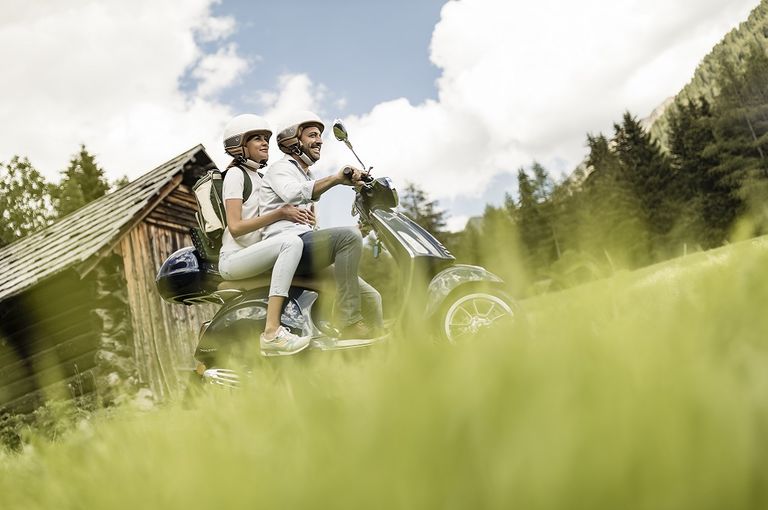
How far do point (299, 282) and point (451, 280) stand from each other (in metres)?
1.01

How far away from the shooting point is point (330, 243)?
11.6ft

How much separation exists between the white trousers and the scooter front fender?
0.85 meters

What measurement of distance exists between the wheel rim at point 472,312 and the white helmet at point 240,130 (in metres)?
1.79

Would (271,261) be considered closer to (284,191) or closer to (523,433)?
(284,191)

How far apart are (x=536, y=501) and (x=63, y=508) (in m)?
0.65

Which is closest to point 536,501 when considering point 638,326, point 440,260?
point 638,326

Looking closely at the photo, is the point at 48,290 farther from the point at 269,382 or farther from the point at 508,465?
the point at 508,465

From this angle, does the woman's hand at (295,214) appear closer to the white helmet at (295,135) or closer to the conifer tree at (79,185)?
Answer: the white helmet at (295,135)

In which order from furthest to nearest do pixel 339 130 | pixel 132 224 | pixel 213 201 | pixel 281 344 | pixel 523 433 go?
1. pixel 132 224
2. pixel 339 130
3. pixel 213 201
4. pixel 281 344
5. pixel 523 433

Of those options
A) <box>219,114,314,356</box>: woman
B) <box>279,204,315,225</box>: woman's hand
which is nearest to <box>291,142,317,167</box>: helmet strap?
<box>219,114,314,356</box>: woman

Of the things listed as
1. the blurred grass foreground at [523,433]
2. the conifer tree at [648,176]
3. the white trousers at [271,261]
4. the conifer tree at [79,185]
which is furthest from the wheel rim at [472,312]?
the conifer tree at [79,185]

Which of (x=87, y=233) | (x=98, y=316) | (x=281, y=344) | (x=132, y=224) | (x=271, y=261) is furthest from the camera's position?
(x=87, y=233)

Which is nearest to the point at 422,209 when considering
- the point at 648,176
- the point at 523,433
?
the point at 648,176

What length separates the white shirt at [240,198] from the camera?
3576 mm
